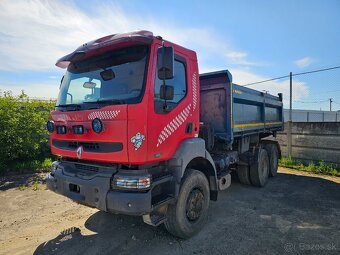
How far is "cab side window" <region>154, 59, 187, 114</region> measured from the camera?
134 inches

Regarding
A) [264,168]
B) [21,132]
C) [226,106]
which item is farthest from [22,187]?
[264,168]

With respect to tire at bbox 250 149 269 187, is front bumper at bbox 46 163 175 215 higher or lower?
higher

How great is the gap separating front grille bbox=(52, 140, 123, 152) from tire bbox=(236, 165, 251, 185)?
4385 mm

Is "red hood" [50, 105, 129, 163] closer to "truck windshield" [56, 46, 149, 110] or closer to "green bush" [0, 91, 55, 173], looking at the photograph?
"truck windshield" [56, 46, 149, 110]

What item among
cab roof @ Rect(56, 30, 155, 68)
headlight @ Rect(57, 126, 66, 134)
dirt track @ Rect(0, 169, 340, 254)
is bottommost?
dirt track @ Rect(0, 169, 340, 254)

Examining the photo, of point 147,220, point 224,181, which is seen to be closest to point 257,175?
point 224,181

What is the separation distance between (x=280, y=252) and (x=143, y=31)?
340 cm

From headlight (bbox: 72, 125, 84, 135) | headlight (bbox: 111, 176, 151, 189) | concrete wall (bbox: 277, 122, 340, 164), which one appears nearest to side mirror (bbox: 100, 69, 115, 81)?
headlight (bbox: 72, 125, 84, 135)

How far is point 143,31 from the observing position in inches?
139

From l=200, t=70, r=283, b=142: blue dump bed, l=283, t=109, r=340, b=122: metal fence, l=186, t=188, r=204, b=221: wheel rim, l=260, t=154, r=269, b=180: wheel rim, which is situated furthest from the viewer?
l=283, t=109, r=340, b=122: metal fence

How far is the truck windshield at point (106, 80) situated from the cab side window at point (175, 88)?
0.23 metres

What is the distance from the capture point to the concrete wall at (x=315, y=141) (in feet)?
28.8

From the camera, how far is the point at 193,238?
12.9 feet

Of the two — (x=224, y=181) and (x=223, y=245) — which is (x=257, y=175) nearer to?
(x=224, y=181)
